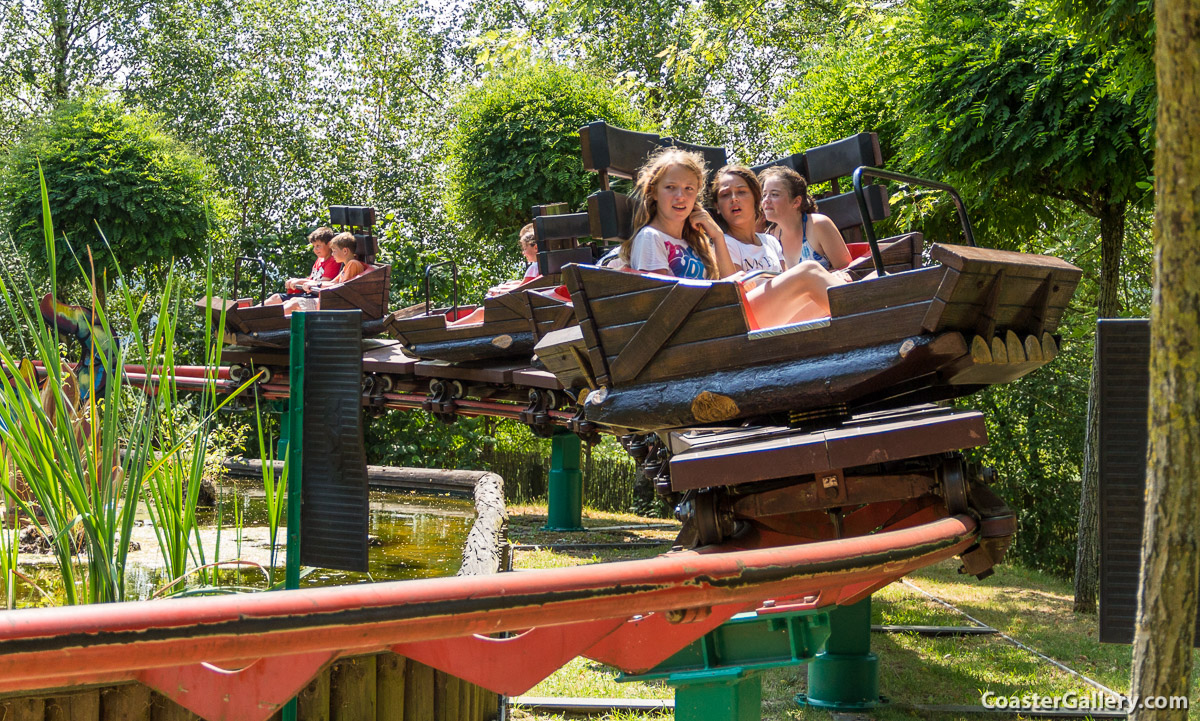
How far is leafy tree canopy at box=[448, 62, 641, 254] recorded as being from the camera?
9.25 metres

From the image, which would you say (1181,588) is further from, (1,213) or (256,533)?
(1,213)

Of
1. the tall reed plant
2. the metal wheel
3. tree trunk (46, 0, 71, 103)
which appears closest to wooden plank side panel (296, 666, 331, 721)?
the tall reed plant

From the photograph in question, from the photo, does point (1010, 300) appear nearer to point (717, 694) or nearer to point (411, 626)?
point (717, 694)

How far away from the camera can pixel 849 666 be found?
377 centimetres

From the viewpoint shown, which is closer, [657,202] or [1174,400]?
[1174,400]

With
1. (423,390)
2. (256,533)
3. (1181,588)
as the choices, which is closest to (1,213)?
(423,390)

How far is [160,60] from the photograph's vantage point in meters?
15.5

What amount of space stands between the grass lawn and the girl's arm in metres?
1.69

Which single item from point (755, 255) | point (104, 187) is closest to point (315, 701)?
point (755, 255)

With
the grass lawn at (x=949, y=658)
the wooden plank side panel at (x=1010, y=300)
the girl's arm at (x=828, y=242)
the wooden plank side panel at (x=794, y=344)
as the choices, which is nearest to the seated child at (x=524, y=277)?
the grass lawn at (x=949, y=658)

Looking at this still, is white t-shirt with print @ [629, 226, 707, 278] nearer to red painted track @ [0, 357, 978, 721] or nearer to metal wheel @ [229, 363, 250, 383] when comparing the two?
red painted track @ [0, 357, 978, 721]

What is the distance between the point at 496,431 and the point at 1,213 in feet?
21.5

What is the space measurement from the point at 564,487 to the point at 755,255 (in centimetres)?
426

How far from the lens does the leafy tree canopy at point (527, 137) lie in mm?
9250
